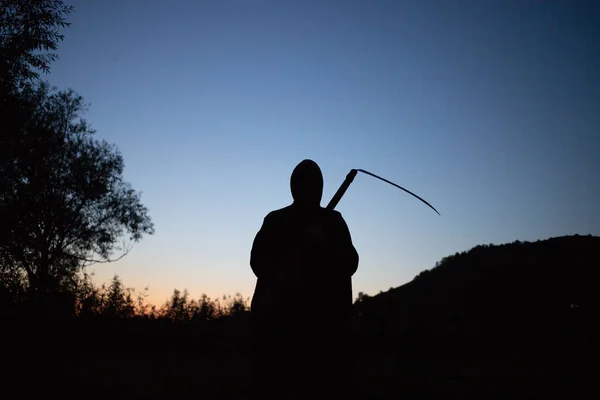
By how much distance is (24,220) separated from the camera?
63.1 feet

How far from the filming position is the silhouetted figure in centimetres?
334

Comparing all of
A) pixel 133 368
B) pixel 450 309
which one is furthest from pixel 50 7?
pixel 450 309

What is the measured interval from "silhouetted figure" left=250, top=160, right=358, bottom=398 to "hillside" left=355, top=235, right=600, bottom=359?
1577 centimetres

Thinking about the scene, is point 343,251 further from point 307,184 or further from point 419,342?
point 419,342

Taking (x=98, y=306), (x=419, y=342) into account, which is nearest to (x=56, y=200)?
(x=98, y=306)

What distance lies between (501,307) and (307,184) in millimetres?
21705

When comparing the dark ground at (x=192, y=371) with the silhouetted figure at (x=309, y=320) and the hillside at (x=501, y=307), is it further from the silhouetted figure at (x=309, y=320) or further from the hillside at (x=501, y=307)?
the silhouetted figure at (x=309, y=320)

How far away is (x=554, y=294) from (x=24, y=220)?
2690 centimetres

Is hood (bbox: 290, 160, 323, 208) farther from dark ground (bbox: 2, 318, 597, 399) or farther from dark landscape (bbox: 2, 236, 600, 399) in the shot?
→ dark landscape (bbox: 2, 236, 600, 399)

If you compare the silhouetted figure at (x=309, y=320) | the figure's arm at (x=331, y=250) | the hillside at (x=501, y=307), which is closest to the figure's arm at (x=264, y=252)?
the silhouetted figure at (x=309, y=320)

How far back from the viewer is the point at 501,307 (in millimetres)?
21938

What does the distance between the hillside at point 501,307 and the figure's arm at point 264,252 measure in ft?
51.6

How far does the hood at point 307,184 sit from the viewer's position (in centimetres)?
402

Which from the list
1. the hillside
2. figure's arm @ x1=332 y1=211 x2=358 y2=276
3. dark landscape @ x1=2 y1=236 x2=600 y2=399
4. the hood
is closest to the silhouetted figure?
figure's arm @ x1=332 y1=211 x2=358 y2=276
